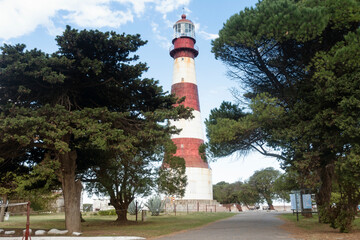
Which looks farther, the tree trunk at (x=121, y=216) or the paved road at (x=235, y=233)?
the tree trunk at (x=121, y=216)

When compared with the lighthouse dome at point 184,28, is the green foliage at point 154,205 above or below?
below

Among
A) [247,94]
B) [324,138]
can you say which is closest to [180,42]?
[247,94]

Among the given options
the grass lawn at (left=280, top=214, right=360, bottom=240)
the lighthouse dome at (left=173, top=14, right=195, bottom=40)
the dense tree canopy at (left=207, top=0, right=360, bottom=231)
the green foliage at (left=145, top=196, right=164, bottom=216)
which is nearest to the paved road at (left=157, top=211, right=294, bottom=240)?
the grass lawn at (left=280, top=214, right=360, bottom=240)

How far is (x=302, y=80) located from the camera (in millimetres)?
16797

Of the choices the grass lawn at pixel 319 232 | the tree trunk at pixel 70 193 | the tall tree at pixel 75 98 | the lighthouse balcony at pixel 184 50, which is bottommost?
the grass lawn at pixel 319 232

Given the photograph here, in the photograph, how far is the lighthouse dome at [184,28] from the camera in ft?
130

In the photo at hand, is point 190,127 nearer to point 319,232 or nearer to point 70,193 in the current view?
point 70,193

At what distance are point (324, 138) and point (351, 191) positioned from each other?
8.26ft

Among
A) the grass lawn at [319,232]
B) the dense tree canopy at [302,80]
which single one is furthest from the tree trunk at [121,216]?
the grass lawn at [319,232]

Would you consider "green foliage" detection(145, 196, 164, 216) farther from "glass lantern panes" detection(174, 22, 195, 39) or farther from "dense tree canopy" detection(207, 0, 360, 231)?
"glass lantern panes" detection(174, 22, 195, 39)

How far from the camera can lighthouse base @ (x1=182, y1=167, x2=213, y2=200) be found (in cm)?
3653

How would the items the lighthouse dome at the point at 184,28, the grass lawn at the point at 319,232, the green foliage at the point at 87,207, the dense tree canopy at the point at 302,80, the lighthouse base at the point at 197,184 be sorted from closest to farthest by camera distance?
the grass lawn at the point at 319,232
the dense tree canopy at the point at 302,80
the lighthouse base at the point at 197,184
the lighthouse dome at the point at 184,28
the green foliage at the point at 87,207

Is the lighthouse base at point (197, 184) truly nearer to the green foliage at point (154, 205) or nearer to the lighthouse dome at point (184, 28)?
the green foliage at point (154, 205)

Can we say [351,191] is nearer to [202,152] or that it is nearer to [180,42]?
[202,152]
